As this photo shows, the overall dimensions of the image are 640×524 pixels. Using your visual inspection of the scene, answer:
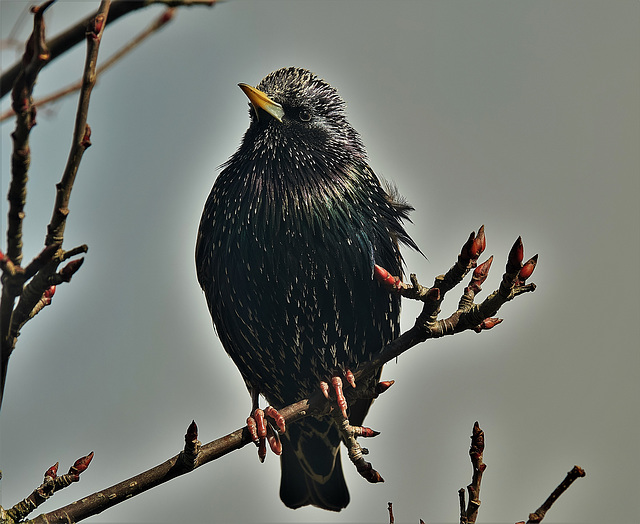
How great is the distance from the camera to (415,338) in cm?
220

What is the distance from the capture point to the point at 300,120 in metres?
2.87

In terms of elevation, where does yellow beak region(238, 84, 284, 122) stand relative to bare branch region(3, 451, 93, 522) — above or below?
above

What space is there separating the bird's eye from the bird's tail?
1281 mm

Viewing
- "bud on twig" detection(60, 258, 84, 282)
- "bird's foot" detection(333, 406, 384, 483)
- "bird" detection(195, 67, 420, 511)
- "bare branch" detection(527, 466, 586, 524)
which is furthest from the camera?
"bird" detection(195, 67, 420, 511)

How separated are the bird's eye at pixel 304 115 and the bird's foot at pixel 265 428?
111 centimetres

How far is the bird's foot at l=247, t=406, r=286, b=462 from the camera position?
7.93ft

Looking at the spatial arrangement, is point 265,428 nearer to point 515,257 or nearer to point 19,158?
point 515,257

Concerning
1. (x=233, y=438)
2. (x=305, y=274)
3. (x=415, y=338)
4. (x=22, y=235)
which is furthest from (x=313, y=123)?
(x=22, y=235)

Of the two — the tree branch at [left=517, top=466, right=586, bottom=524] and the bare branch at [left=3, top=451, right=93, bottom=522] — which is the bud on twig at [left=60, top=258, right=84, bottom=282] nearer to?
the bare branch at [left=3, top=451, right=93, bottom=522]

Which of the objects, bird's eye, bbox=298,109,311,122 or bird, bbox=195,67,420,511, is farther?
bird's eye, bbox=298,109,311,122

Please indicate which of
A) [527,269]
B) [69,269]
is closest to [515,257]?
[527,269]

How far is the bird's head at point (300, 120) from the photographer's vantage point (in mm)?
Result: 2801

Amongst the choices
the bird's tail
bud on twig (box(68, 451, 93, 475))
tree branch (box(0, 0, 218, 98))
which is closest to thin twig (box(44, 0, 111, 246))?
tree branch (box(0, 0, 218, 98))

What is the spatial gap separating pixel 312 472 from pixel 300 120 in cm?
148
